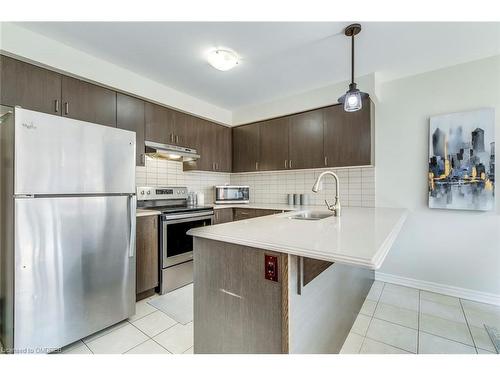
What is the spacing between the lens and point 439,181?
2.44 meters

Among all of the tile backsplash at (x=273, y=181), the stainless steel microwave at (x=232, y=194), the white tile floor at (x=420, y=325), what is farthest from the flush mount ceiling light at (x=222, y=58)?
the white tile floor at (x=420, y=325)

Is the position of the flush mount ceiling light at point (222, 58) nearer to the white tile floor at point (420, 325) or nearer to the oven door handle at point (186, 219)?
the oven door handle at point (186, 219)

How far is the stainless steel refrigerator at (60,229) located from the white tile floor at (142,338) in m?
0.09

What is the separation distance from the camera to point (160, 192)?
9.68 ft

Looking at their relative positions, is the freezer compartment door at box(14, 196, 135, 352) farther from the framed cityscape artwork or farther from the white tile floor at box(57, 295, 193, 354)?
the framed cityscape artwork

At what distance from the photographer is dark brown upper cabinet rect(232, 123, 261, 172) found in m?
3.56

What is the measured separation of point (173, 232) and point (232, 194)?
48.6 inches

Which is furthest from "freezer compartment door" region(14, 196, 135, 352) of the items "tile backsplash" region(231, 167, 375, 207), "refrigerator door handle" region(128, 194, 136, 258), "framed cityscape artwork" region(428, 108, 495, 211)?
"framed cityscape artwork" region(428, 108, 495, 211)

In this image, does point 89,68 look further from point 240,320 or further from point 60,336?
point 240,320

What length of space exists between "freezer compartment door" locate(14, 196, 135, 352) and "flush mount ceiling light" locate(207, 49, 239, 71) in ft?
4.79

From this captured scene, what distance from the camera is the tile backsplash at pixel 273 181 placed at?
2.93 m

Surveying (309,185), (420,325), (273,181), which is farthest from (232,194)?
(420,325)

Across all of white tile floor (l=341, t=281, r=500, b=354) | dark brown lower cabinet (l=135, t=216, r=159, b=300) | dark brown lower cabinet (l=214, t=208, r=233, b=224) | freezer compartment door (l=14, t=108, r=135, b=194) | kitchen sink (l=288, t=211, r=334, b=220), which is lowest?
white tile floor (l=341, t=281, r=500, b=354)

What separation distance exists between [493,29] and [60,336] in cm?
402
